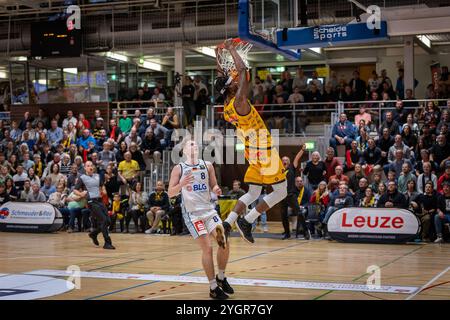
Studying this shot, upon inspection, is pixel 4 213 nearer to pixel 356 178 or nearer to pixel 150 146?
pixel 150 146

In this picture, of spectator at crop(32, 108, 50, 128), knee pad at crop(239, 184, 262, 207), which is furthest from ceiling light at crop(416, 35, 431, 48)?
knee pad at crop(239, 184, 262, 207)

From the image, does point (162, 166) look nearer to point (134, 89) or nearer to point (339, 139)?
point (339, 139)

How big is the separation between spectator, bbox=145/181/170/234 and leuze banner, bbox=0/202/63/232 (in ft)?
9.12

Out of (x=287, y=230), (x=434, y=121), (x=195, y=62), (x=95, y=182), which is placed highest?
(x=195, y=62)

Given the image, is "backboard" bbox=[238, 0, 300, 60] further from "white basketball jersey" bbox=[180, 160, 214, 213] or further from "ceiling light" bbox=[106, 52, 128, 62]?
"ceiling light" bbox=[106, 52, 128, 62]

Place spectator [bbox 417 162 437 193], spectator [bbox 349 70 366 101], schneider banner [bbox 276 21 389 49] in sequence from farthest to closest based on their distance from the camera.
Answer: spectator [bbox 349 70 366 101] < spectator [bbox 417 162 437 193] < schneider banner [bbox 276 21 389 49]

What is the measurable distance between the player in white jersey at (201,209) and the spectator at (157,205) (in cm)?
972

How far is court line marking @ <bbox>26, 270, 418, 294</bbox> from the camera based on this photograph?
9539mm

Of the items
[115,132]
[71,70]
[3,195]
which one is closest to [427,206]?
[115,132]

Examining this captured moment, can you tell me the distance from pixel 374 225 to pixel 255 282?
674 cm

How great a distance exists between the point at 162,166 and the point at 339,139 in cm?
560

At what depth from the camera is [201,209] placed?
29.9 ft
